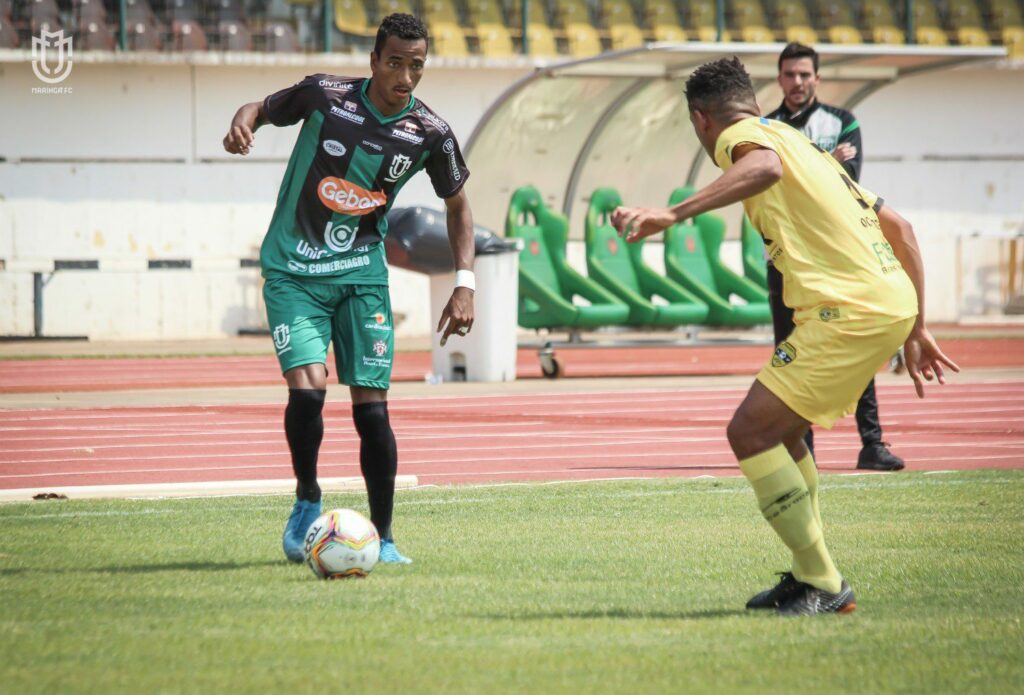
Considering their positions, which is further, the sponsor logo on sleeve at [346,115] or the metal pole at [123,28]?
the metal pole at [123,28]

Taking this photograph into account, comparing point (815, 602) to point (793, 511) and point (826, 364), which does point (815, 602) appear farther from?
point (826, 364)

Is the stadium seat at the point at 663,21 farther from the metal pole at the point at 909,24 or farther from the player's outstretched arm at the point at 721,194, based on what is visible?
the player's outstretched arm at the point at 721,194

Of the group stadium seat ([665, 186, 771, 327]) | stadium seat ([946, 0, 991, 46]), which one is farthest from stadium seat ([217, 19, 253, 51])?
stadium seat ([946, 0, 991, 46])

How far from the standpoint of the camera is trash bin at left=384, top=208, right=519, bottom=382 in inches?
622

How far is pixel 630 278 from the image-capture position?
19.1m

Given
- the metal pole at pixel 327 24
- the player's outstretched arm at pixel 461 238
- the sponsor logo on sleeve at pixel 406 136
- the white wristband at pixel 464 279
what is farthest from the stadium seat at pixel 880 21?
the sponsor logo on sleeve at pixel 406 136

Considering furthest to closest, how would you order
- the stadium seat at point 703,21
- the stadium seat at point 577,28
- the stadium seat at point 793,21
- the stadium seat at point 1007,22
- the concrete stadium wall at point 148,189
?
the stadium seat at point 1007,22 < the stadium seat at point 793,21 < the stadium seat at point 703,21 < the stadium seat at point 577,28 < the concrete stadium wall at point 148,189

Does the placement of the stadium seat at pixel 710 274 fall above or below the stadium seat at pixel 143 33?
below

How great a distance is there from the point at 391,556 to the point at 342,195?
4.79ft

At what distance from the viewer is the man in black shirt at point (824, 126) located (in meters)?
8.67

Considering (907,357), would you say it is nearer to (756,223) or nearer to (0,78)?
(756,223)

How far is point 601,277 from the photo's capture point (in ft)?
60.7

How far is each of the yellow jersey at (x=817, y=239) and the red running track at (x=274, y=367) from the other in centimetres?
1149

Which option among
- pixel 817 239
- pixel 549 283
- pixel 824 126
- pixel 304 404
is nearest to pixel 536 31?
pixel 549 283
